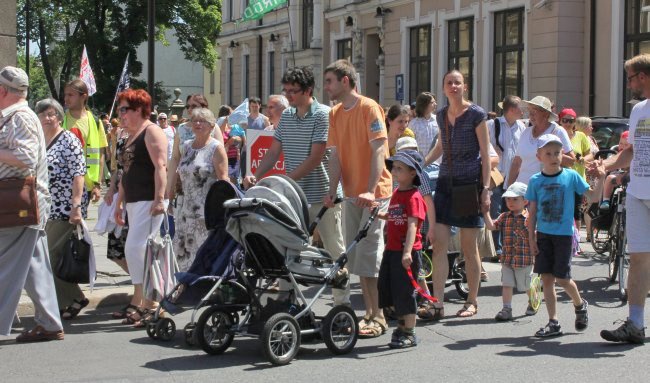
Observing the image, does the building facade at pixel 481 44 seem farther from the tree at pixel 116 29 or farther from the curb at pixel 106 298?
the curb at pixel 106 298

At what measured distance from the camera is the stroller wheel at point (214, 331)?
25.3 feet

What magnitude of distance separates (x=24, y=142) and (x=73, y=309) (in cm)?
202

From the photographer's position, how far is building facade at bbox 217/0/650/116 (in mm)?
27438

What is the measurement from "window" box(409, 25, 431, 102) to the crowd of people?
84.2 ft

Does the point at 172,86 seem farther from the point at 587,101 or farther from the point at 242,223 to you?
the point at 242,223

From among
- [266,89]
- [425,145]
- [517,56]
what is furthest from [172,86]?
[425,145]

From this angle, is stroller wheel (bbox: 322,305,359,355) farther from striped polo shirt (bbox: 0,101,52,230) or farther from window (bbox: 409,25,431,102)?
window (bbox: 409,25,431,102)

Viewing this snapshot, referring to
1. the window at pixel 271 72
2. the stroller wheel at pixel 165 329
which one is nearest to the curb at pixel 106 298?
the stroller wheel at pixel 165 329

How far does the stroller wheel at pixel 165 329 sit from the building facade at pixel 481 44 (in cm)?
2014

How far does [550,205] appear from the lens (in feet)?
28.3

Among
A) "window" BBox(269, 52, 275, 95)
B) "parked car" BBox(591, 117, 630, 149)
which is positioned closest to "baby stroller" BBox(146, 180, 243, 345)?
"parked car" BBox(591, 117, 630, 149)

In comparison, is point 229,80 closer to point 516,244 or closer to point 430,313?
point 516,244

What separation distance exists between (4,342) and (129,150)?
185cm

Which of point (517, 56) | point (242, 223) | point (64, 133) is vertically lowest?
point (242, 223)
